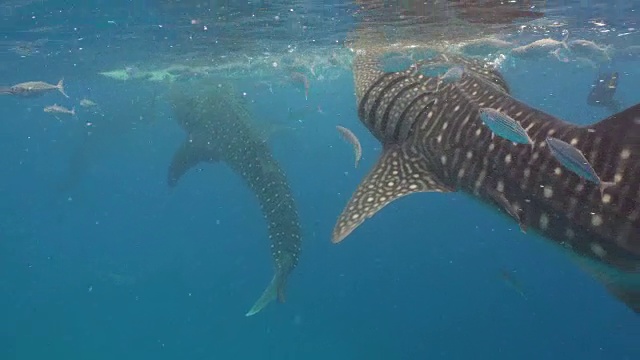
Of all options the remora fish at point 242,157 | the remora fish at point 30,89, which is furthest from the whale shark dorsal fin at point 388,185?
the remora fish at point 30,89

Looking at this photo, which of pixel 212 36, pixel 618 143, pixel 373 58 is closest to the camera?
pixel 618 143

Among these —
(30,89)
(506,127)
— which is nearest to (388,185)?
(506,127)

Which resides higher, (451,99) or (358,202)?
(451,99)

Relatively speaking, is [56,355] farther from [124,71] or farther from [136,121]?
[124,71]

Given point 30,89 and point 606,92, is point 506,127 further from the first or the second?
point 606,92

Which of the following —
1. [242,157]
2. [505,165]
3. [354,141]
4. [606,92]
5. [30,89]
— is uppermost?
[505,165]

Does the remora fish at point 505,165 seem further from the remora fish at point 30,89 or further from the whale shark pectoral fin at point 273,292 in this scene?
the remora fish at point 30,89

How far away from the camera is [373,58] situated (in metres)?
5.99

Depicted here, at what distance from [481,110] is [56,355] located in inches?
1207

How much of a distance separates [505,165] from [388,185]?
1.11 metres

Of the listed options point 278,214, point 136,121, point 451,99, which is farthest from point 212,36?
point 451,99

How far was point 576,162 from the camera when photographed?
3027 mm

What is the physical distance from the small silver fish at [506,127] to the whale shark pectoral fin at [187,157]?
12185 millimetres

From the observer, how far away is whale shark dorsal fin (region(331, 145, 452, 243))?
431 cm
